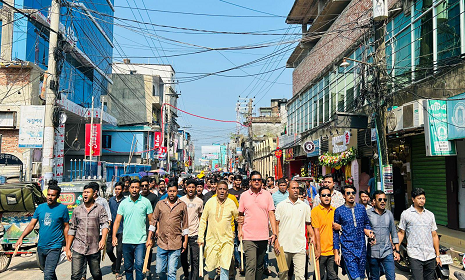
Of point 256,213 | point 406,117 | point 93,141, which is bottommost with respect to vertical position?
point 256,213

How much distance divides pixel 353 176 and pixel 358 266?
32.0 ft

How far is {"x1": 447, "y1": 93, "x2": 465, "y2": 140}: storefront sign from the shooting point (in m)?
8.31

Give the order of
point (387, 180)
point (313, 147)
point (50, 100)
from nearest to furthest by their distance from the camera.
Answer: point (387, 180)
point (50, 100)
point (313, 147)

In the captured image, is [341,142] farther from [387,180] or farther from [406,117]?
[387,180]

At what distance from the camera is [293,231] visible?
5.87 meters

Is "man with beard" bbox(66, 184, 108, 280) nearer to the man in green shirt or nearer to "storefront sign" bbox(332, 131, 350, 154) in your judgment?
the man in green shirt

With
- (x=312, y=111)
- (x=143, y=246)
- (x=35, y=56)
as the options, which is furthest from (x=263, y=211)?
(x=35, y=56)

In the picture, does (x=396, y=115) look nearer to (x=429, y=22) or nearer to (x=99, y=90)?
(x=429, y=22)

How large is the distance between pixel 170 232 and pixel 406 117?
782cm

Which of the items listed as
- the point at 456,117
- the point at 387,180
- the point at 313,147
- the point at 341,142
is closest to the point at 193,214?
the point at 387,180

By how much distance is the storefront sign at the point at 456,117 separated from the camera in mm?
8312

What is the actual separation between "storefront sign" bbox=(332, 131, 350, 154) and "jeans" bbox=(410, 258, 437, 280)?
10909mm

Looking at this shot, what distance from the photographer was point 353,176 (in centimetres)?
1464

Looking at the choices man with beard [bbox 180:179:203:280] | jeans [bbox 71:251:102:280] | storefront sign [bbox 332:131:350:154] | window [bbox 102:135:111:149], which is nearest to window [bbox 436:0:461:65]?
storefront sign [bbox 332:131:350:154]
